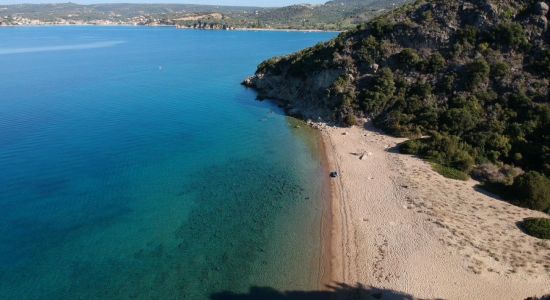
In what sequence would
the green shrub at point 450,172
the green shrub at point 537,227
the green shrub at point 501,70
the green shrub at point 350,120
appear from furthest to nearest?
the green shrub at point 350,120 < the green shrub at point 501,70 < the green shrub at point 450,172 < the green shrub at point 537,227

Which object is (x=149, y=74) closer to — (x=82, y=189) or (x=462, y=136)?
(x=82, y=189)

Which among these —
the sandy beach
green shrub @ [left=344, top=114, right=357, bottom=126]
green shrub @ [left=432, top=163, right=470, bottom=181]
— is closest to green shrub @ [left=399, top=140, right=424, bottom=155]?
the sandy beach

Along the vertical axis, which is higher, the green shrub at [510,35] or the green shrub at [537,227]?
the green shrub at [510,35]

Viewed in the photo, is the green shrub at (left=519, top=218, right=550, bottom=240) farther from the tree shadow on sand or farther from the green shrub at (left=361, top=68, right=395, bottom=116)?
the green shrub at (left=361, top=68, right=395, bottom=116)

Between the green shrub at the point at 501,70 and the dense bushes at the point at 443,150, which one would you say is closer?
the dense bushes at the point at 443,150

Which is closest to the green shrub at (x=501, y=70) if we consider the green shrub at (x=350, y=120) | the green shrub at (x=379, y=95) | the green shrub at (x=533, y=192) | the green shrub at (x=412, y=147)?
the green shrub at (x=379, y=95)

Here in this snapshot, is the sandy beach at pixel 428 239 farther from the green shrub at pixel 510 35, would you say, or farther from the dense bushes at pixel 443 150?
the green shrub at pixel 510 35
